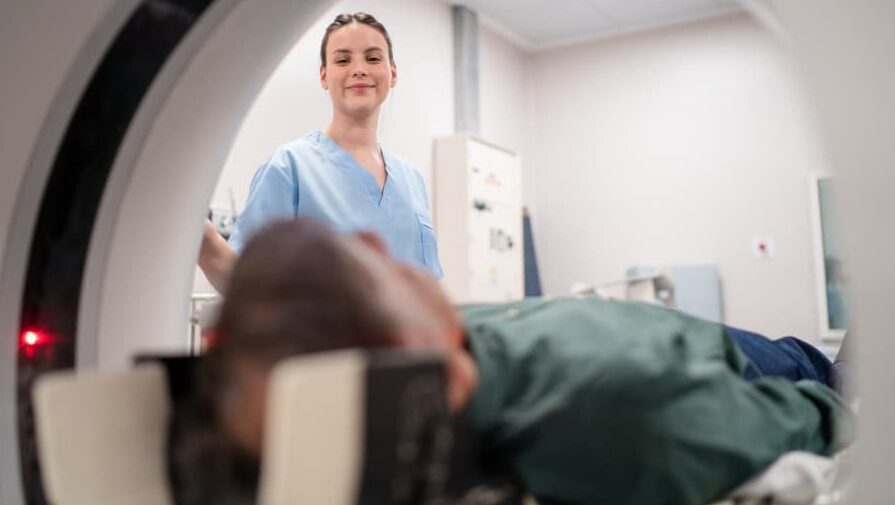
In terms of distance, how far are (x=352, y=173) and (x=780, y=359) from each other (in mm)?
818

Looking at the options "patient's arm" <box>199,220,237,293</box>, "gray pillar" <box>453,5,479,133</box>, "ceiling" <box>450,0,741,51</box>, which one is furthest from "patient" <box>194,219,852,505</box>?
"ceiling" <box>450,0,741,51</box>

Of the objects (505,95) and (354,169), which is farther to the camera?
(505,95)

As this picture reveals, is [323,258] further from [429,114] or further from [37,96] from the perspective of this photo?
[429,114]

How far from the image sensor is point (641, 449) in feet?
1.80

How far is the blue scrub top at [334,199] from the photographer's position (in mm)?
1311

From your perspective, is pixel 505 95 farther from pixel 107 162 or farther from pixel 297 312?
pixel 297 312

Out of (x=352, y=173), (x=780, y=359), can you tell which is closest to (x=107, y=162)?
(x=352, y=173)

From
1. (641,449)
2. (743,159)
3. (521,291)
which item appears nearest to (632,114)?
(743,159)

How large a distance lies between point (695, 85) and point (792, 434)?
381 cm

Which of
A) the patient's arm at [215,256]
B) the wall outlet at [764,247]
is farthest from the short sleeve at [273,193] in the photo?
the wall outlet at [764,247]

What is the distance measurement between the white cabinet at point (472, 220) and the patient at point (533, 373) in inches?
116

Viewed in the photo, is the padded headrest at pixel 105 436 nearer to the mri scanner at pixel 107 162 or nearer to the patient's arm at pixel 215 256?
the mri scanner at pixel 107 162

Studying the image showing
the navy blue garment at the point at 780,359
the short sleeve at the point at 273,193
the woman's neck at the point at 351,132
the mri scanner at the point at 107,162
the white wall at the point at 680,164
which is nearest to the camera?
the mri scanner at the point at 107,162

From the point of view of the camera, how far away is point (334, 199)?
1.34m
